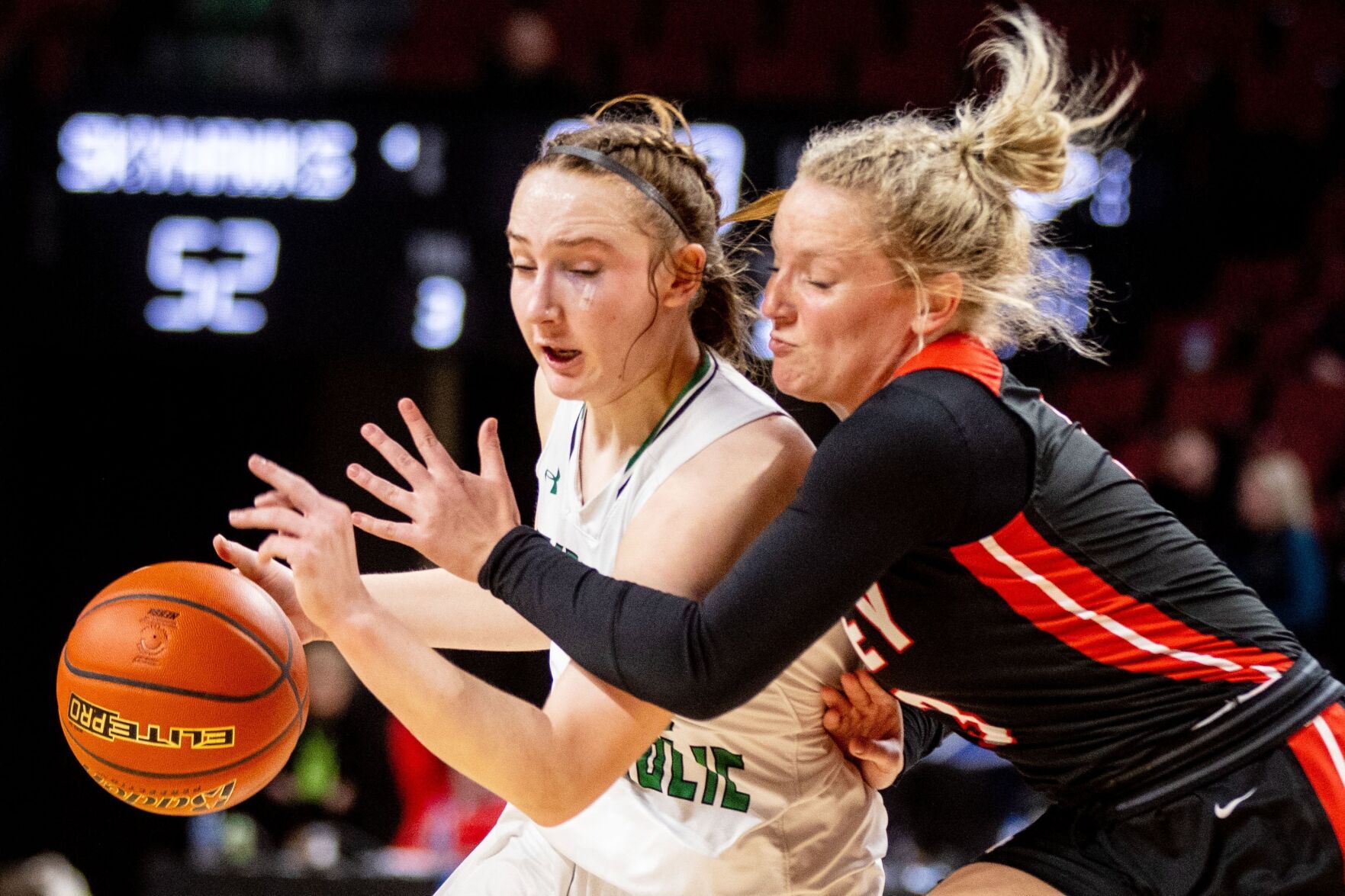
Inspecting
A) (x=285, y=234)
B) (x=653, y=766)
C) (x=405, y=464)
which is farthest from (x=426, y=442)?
(x=285, y=234)

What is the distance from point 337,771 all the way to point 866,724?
3.88 meters

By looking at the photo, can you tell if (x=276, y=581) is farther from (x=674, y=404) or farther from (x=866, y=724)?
(x=866, y=724)

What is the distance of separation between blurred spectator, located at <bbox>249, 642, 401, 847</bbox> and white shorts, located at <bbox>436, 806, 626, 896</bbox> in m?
3.35

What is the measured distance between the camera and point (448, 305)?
19.0 feet

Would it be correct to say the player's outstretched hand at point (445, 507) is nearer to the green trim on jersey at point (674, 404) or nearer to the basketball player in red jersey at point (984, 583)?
the basketball player in red jersey at point (984, 583)

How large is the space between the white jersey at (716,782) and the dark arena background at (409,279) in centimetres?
198

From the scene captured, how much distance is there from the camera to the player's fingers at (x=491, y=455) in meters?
2.14

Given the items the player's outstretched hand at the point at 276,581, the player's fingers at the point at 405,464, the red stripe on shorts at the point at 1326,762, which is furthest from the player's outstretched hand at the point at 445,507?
the red stripe on shorts at the point at 1326,762

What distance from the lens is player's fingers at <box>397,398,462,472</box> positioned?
6.93 ft

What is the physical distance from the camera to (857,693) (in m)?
2.38

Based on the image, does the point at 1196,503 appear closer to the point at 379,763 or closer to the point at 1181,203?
the point at 1181,203

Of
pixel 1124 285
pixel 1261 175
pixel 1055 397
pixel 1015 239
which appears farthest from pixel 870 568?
pixel 1261 175

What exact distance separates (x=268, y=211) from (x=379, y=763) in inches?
86.4

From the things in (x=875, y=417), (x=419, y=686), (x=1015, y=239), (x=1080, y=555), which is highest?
(x=1015, y=239)
